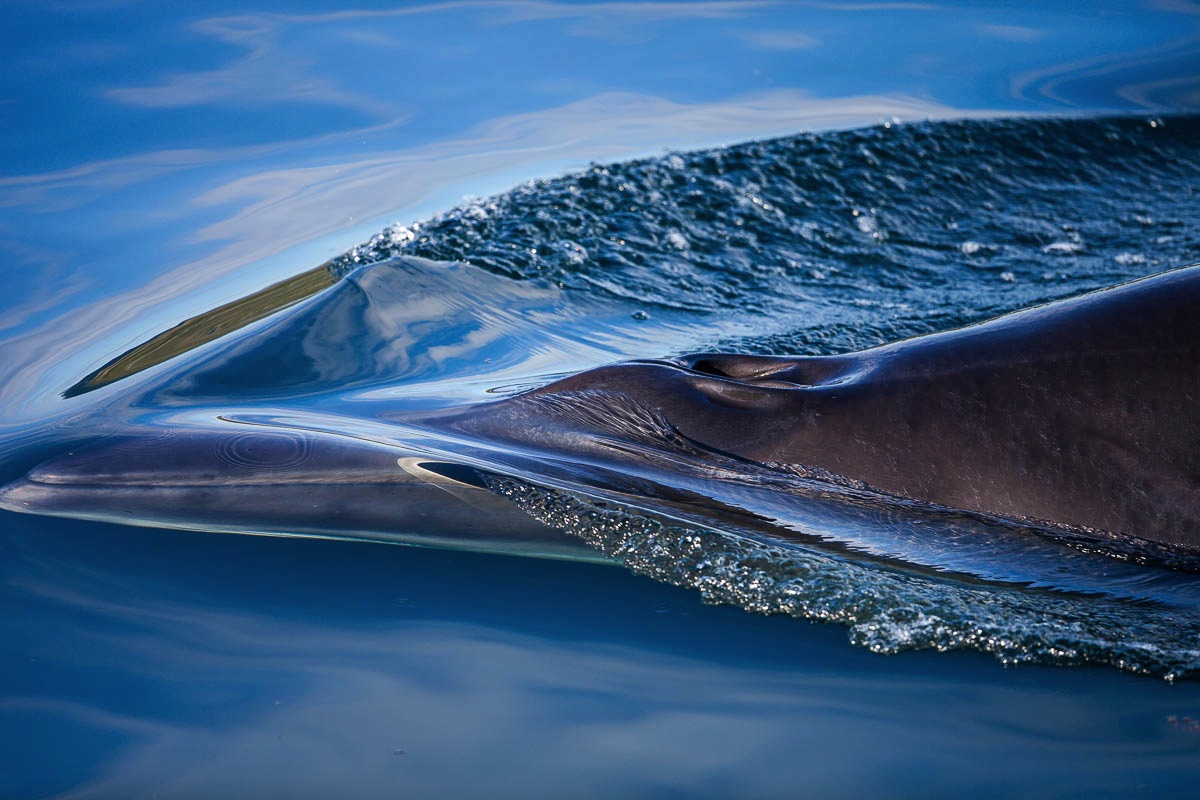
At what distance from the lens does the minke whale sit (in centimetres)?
263

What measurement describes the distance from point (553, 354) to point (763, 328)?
0.95 m

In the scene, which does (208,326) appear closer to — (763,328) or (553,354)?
(553,354)

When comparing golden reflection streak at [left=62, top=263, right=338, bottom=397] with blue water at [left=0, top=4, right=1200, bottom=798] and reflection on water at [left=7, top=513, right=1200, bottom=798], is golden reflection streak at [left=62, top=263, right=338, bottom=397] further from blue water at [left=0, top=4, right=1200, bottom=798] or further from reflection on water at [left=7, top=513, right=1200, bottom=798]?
reflection on water at [left=7, top=513, right=1200, bottom=798]

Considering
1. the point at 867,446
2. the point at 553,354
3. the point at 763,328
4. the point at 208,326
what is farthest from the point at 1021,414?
the point at 208,326

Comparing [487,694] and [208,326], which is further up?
[208,326]

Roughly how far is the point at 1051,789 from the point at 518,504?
48.5 inches

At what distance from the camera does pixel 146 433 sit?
3.05 m

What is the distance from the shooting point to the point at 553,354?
14.0 feet

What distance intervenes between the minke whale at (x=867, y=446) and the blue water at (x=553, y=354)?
0.03m

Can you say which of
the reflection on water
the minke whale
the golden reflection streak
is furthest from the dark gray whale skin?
the golden reflection streak

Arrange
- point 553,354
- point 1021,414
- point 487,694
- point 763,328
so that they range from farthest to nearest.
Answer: point 763,328, point 553,354, point 1021,414, point 487,694

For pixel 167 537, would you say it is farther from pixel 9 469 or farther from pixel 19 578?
pixel 9 469

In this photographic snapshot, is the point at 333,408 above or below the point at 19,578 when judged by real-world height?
above

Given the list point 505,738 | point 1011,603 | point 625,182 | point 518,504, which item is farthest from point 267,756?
point 625,182
